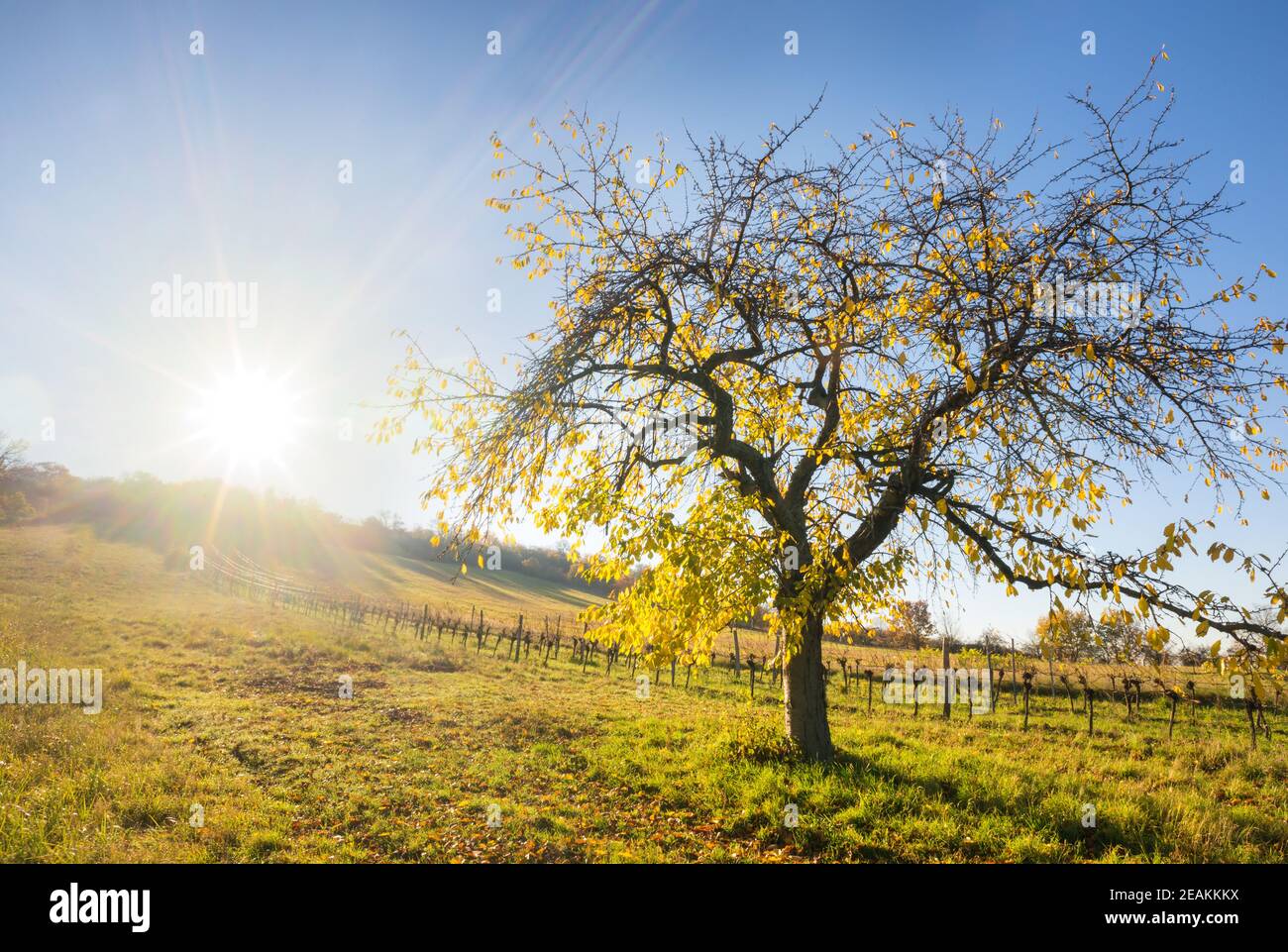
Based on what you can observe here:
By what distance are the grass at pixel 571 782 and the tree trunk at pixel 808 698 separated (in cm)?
41

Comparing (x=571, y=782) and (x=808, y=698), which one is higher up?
(x=808, y=698)

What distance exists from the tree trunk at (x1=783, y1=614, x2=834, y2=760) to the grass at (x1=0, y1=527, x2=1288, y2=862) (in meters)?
0.41

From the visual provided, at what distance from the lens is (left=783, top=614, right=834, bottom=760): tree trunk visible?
9531 millimetres

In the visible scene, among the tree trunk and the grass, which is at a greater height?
the tree trunk

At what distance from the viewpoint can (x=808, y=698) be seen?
9688mm

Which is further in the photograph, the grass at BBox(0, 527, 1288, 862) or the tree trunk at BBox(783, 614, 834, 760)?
the tree trunk at BBox(783, 614, 834, 760)

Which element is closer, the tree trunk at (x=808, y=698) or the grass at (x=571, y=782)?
the grass at (x=571, y=782)

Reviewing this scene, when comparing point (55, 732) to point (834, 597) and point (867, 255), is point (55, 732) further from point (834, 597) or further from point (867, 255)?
point (867, 255)

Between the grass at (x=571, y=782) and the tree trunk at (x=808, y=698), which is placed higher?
the tree trunk at (x=808, y=698)

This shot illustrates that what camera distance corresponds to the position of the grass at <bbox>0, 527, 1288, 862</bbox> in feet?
22.0

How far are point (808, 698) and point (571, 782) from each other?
13.5 ft

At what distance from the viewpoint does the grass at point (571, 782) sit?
6695mm
